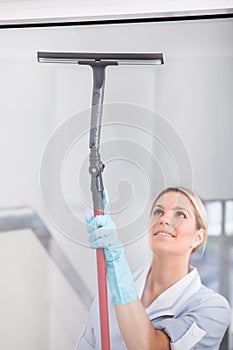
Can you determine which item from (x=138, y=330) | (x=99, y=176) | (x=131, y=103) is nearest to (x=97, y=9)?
(x=131, y=103)

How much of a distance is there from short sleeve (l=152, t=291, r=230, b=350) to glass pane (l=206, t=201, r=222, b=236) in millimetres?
154

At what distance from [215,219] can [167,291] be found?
223 millimetres

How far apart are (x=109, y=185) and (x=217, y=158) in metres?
0.30

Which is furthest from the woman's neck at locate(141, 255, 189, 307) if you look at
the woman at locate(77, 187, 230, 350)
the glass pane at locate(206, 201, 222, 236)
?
the glass pane at locate(206, 201, 222, 236)

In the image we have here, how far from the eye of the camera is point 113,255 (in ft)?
4.98

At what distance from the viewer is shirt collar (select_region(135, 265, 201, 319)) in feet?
4.80

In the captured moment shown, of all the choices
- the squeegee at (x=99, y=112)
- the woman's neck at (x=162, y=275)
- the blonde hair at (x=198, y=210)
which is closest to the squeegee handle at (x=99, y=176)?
the squeegee at (x=99, y=112)

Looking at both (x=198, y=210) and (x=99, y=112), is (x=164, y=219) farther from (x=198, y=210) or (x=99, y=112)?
(x=99, y=112)

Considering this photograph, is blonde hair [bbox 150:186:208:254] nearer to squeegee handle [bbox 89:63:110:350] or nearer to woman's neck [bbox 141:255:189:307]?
woman's neck [bbox 141:255:189:307]

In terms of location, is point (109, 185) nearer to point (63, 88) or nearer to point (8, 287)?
point (63, 88)

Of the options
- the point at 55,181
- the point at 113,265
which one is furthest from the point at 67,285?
the point at 55,181

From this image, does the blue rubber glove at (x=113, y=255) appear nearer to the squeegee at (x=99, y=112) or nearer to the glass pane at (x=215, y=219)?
the squeegee at (x=99, y=112)

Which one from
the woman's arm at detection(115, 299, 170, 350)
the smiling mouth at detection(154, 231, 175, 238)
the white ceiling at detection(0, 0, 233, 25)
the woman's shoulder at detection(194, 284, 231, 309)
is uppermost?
the white ceiling at detection(0, 0, 233, 25)

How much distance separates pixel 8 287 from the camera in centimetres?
164
